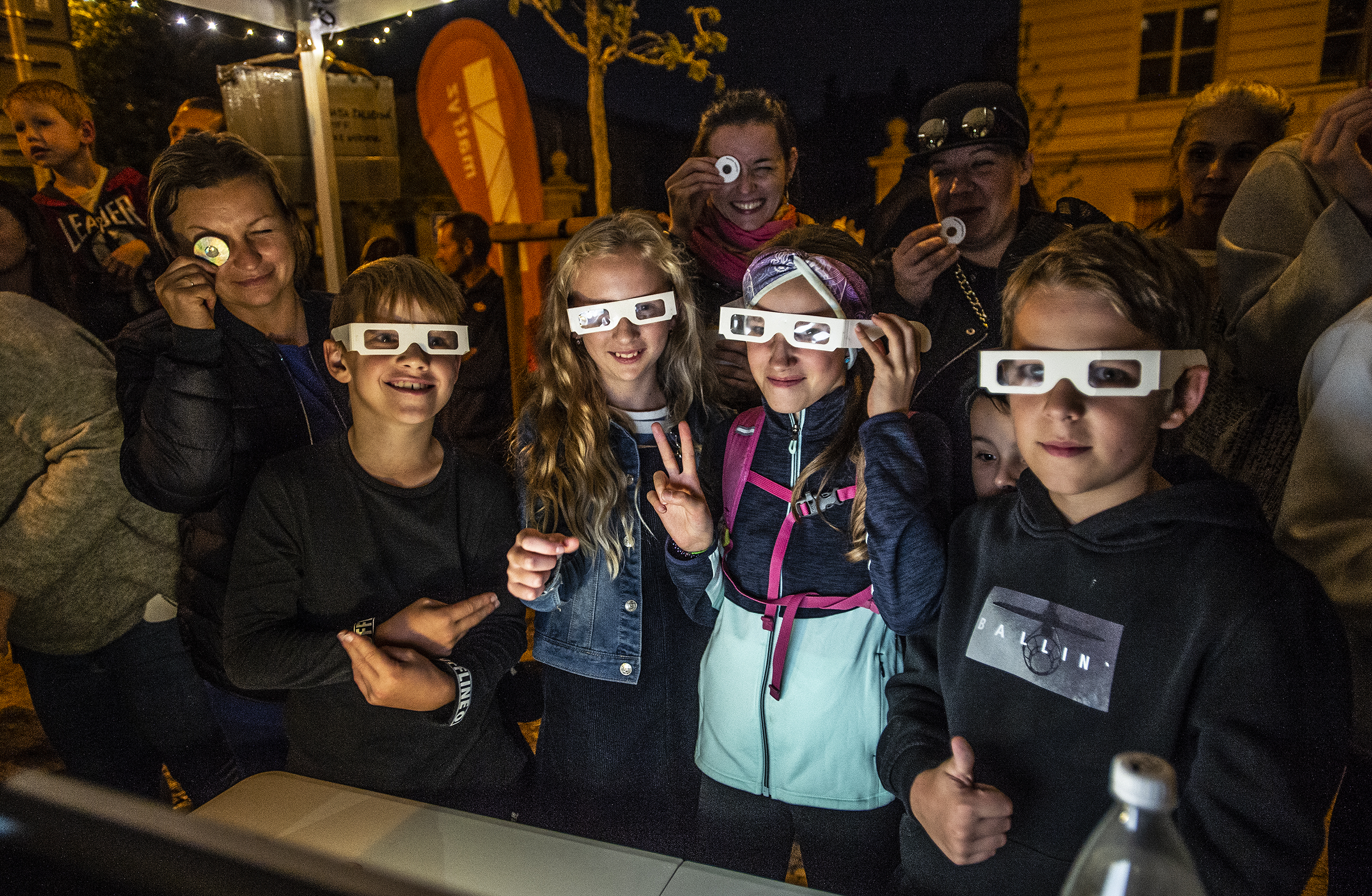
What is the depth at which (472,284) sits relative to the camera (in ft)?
14.9

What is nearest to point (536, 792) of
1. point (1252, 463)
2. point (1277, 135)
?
point (1252, 463)

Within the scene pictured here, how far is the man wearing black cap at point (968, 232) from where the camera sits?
2.23m

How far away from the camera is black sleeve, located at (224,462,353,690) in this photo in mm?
1677

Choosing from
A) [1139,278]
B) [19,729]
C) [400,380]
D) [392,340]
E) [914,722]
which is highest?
[1139,278]

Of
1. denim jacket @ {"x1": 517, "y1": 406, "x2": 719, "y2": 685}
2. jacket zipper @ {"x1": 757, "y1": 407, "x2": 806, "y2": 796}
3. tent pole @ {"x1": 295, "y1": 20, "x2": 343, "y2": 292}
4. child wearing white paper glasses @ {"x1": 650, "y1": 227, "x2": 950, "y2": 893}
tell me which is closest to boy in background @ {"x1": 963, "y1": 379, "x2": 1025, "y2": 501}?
child wearing white paper glasses @ {"x1": 650, "y1": 227, "x2": 950, "y2": 893}

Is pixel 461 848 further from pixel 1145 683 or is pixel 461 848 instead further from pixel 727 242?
pixel 727 242

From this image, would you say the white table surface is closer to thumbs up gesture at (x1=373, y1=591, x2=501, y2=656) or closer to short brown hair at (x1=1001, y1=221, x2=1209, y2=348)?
thumbs up gesture at (x1=373, y1=591, x2=501, y2=656)

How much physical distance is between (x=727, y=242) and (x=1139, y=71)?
11.1ft

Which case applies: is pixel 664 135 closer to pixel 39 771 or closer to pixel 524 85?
pixel 524 85

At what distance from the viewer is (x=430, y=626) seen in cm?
164

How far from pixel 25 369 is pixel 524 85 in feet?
15.1

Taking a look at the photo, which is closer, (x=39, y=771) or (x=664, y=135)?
(x=39, y=771)

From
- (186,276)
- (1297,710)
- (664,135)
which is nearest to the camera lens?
(1297,710)

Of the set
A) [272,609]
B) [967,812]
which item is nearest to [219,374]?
[272,609]
